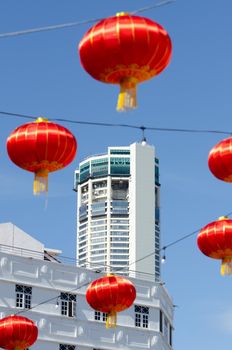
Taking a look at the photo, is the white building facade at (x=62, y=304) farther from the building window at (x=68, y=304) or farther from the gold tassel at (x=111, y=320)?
the gold tassel at (x=111, y=320)

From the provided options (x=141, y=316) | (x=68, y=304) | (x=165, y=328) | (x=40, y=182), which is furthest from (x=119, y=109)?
(x=165, y=328)

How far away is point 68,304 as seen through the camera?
56719 mm

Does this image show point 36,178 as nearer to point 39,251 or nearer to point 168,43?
point 168,43

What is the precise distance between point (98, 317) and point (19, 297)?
5371mm

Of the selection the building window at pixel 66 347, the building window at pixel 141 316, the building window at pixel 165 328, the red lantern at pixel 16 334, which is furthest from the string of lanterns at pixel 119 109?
the building window at pixel 165 328

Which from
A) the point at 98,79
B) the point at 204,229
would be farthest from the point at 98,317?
the point at 98,79

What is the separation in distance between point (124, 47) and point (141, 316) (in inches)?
1598

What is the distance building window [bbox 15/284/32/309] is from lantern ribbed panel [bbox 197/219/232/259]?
25094 mm

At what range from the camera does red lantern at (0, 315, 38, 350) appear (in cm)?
3822

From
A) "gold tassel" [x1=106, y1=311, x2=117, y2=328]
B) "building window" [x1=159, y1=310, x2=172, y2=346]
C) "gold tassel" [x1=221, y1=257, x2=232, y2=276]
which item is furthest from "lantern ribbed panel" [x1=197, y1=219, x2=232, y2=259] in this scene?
"building window" [x1=159, y1=310, x2=172, y2=346]

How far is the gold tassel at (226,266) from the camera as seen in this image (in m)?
29.1

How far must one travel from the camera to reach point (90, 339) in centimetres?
5684

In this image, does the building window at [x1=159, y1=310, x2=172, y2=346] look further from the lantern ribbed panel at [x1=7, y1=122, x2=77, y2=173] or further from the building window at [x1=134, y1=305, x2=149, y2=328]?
the lantern ribbed panel at [x1=7, y1=122, x2=77, y2=173]

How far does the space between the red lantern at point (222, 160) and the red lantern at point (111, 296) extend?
31.1 ft
